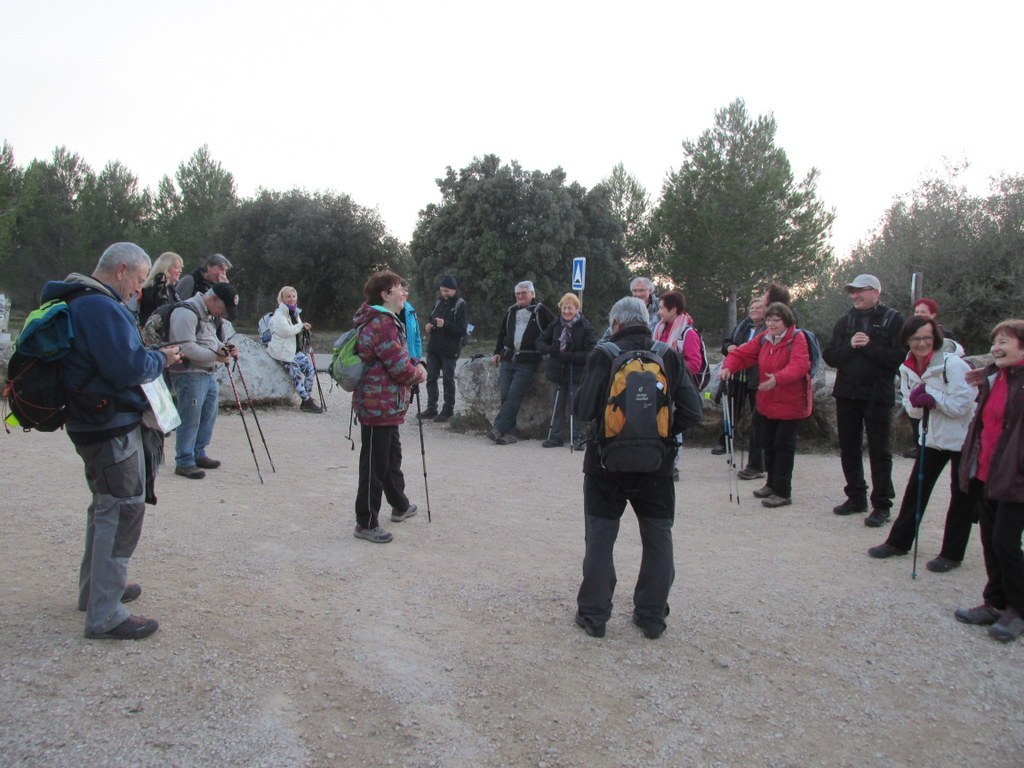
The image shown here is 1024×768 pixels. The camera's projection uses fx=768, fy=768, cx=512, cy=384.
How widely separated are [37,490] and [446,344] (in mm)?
5503

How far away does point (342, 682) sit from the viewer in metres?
3.35

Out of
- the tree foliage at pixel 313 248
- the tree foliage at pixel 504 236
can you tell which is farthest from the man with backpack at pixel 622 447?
the tree foliage at pixel 313 248

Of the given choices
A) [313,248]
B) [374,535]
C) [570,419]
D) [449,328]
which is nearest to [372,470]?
[374,535]

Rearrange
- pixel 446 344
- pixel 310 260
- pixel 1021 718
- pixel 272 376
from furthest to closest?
pixel 310 260, pixel 272 376, pixel 446 344, pixel 1021 718

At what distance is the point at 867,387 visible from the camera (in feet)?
20.0

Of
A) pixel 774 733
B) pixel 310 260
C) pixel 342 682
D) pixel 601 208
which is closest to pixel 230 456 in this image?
pixel 342 682

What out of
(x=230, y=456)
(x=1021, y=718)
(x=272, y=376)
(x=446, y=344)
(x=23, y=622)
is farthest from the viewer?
(x=272, y=376)

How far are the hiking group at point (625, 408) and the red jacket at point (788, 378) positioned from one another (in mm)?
16

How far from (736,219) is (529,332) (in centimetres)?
3505

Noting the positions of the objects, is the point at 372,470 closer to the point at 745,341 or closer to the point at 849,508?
the point at 849,508

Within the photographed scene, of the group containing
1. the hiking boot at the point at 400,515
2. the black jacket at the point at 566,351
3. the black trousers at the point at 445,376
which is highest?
the black jacket at the point at 566,351

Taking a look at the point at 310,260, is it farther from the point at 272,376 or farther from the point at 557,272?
the point at 272,376

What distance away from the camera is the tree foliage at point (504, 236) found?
36250 mm

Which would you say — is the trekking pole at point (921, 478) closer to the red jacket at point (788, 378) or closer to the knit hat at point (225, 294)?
the red jacket at point (788, 378)
